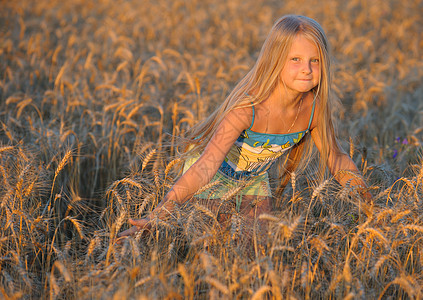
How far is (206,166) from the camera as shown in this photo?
7.29ft

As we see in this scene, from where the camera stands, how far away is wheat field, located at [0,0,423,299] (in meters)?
1.80

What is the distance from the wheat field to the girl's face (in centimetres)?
56

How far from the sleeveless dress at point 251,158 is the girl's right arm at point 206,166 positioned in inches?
5.2

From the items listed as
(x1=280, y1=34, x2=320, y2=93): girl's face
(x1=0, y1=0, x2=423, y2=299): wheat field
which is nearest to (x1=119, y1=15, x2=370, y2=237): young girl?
(x1=280, y1=34, x2=320, y2=93): girl's face

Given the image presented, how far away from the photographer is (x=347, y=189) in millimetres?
2109

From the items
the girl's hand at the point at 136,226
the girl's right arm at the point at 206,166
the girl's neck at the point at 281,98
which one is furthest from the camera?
the girl's neck at the point at 281,98

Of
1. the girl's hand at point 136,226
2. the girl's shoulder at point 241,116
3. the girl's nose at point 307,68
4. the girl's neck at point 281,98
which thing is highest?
the girl's nose at point 307,68

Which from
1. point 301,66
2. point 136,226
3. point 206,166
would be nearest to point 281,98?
point 301,66

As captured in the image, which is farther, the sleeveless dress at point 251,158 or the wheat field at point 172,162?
the sleeveless dress at point 251,158

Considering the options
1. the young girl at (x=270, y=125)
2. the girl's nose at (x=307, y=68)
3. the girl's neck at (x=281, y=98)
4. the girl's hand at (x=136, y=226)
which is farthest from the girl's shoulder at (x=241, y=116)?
the girl's hand at (x=136, y=226)

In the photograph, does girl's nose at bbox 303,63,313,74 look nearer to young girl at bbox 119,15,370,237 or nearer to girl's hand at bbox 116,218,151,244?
young girl at bbox 119,15,370,237

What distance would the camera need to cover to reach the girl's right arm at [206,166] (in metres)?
2.13

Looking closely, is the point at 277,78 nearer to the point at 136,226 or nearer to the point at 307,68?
the point at 307,68

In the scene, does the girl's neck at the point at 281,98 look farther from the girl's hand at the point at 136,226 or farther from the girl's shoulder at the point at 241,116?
the girl's hand at the point at 136,226
